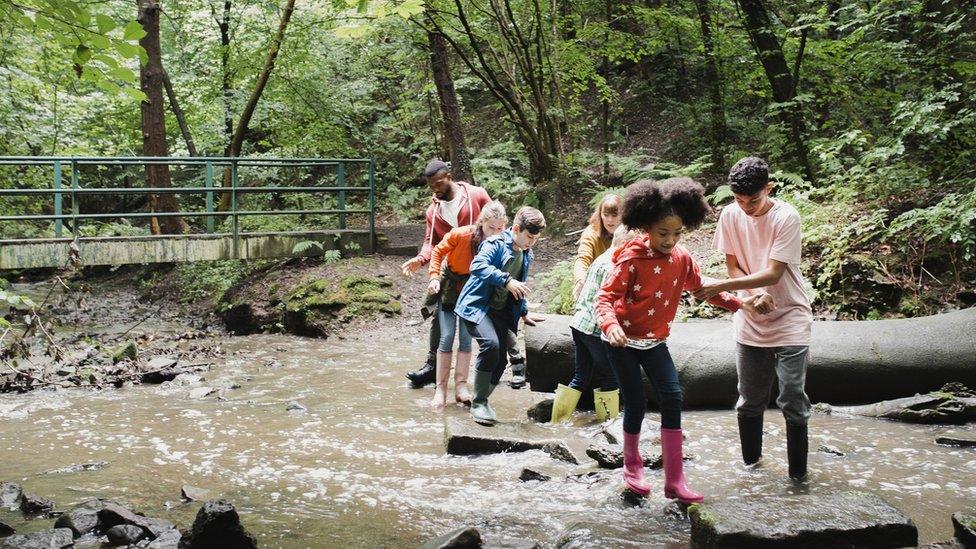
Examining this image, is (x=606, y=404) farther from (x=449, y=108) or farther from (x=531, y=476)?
(x=449, y=108)

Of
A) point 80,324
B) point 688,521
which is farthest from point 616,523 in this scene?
point 80,324

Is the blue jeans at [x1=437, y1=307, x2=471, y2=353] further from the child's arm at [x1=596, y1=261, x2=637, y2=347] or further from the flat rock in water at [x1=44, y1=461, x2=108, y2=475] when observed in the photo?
the flat rock in water at [x1=44, y1=461, x2=108, y2=475]

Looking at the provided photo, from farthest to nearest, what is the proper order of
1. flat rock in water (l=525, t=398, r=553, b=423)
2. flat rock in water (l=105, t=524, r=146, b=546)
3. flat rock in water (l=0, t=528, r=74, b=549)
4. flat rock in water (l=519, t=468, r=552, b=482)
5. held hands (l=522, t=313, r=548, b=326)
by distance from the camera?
held hands (l=522, t=313, r=548, b=326) → flat rock in water (l=525, t=398, r=553, b=423) → flat rock in water (l=519, t=468, r=552, b=482) → flat rock in water (l=105, t=524, r=146, b=546) → flat rock in water (l=0, t=528, r=74, b=549)

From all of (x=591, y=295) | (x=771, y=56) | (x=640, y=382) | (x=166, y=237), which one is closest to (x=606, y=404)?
(x=591, y=295)

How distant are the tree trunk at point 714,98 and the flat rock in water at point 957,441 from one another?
9.21 meters

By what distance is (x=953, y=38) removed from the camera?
9.38 metres

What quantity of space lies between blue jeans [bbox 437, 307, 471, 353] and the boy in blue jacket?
0.49 metres

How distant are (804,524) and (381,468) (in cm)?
270

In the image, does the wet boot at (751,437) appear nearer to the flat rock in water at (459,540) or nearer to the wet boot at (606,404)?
the wet boot at (606,404)

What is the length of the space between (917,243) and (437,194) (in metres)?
5.10

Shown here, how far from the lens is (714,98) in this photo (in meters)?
14.1

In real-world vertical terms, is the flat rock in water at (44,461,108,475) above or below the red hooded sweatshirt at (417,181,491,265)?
below

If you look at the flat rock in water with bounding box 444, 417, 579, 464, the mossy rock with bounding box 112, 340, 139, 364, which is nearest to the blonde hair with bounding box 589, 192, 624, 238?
the flat rock in water with bounding box 444, 417, 579, 464

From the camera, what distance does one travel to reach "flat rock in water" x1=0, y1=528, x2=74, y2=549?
354 centimetres
